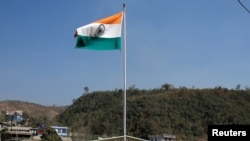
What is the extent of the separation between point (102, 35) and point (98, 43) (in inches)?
9.2

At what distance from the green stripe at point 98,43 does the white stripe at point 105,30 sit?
0.10 metres

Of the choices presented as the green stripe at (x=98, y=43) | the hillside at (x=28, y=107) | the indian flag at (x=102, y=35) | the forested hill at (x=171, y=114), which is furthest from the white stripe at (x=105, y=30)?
the hillside at (x=28, y=107)

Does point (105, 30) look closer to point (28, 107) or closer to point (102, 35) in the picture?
point (102, 35)

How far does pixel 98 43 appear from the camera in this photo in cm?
1198

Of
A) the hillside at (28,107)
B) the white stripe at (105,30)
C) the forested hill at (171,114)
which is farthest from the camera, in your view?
the hillside at (28,107)

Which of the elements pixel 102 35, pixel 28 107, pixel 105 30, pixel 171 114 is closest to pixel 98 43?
pixel 102 35

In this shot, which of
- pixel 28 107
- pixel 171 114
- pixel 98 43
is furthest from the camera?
pixel 28 107

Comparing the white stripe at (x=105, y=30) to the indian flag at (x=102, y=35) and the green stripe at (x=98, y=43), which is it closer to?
the indian flag at (x=102, y=35)

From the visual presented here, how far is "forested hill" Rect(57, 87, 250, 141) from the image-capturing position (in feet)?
267

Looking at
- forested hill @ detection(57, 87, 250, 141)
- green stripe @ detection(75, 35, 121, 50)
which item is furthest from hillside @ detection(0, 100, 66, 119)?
green stripe @ detection(75, 35, 121, 50)

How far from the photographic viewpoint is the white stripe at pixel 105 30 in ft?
39.1

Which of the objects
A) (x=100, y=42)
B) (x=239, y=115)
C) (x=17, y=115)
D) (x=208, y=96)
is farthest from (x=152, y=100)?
(x=100, y=42)

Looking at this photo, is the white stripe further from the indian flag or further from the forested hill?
the forested hill

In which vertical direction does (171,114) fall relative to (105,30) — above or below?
below
